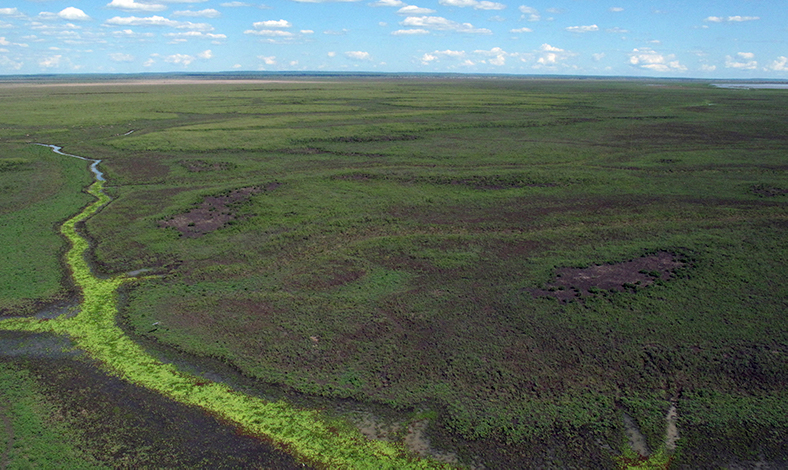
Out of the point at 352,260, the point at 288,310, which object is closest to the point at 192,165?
the point at 352,260

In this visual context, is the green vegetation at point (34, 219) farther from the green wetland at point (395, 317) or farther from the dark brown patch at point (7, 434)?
the dark brown patch at point (7, 434)

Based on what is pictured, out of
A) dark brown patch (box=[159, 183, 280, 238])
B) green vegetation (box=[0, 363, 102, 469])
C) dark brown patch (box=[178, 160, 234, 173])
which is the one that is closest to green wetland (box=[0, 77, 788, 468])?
green vegetation (box=[0, 363, 102, 469])

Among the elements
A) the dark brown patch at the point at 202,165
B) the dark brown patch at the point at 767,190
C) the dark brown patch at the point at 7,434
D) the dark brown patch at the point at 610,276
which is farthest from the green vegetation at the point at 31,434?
the dark brown patch at the point at 767,190

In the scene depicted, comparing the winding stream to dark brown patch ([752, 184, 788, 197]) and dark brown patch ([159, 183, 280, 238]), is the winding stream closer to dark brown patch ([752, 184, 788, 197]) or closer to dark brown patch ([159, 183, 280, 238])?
dark brown patch ([159, 183, 280, 238])

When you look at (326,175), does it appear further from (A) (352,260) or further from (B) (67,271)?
(B) (67,271)

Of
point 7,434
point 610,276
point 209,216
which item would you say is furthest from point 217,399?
point 209,216

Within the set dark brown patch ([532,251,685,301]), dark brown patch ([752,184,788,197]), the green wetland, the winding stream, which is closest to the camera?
the winding stream

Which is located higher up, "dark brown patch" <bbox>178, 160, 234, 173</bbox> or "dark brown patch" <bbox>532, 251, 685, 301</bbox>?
"dark brown patch" <bbox>178, 160, 234, 173</bbox>
